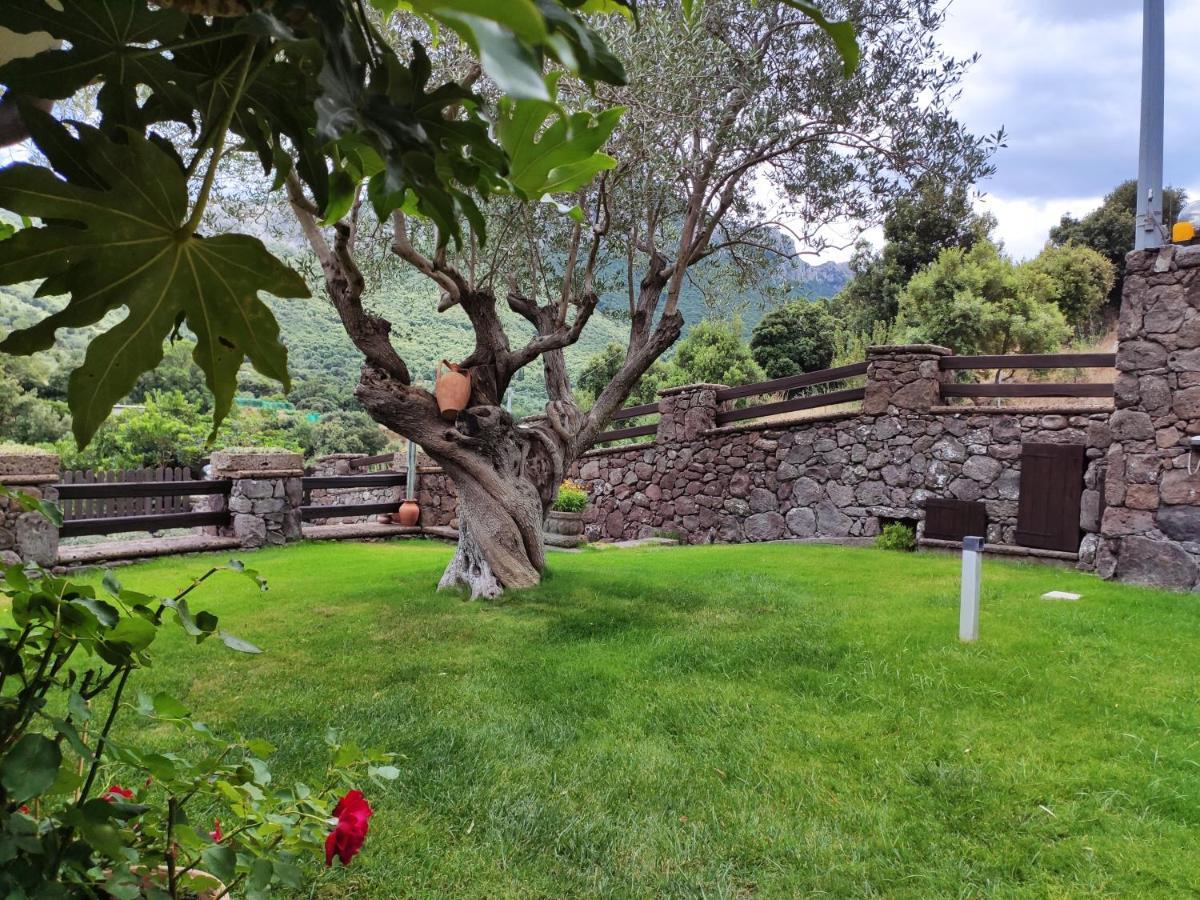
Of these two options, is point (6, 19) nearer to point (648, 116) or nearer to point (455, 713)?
point (455, 713)

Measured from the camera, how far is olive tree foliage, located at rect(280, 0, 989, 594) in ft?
17.0

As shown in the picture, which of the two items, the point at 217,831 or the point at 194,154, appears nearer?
the point at 194,154

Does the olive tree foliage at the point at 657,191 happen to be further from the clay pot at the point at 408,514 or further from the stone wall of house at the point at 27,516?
the clay pot at the point at 408,514

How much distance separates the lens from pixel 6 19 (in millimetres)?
501

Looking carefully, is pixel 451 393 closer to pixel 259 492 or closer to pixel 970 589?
pixel 970 589

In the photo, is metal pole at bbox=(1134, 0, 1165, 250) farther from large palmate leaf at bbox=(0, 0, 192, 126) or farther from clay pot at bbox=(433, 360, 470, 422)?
large palmate leaf at bbox=(0, 0, 192, 126)

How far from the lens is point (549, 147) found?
27.5 inches

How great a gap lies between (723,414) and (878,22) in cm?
557

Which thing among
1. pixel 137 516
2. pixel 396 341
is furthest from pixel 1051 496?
pixel 396 341

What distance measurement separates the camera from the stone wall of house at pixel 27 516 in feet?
20.6

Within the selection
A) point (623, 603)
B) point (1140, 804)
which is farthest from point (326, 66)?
point (623, 603)

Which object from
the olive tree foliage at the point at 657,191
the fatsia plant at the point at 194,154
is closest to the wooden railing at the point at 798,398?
the olive tree foliage at the point at 657,191

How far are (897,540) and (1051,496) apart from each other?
1.66m

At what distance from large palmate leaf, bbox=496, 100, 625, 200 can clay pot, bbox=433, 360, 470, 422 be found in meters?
4.75
